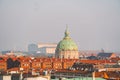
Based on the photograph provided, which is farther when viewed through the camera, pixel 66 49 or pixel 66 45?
pixel 66 45

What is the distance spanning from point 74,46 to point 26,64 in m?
26.9

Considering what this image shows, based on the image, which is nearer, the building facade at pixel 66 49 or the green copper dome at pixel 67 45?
the green copper dome at pixel 67 45

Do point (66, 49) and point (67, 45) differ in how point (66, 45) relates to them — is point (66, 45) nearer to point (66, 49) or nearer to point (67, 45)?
point (67, 45)

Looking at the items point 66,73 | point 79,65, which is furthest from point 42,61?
point 66,73

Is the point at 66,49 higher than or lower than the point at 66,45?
lower

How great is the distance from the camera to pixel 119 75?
6203 centimetres

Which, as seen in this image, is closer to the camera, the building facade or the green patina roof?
the green patina roof

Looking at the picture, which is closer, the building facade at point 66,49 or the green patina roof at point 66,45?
the green patina roof at point 66,45

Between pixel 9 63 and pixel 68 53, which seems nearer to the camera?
pixel 9 63

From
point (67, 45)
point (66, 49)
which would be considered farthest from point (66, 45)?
point (66, 49)

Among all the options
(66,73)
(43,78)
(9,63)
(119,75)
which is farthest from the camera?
(9,63)

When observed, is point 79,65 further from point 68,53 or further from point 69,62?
point 68,53

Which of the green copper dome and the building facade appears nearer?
the green copper dome

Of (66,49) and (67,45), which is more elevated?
(67,45)
